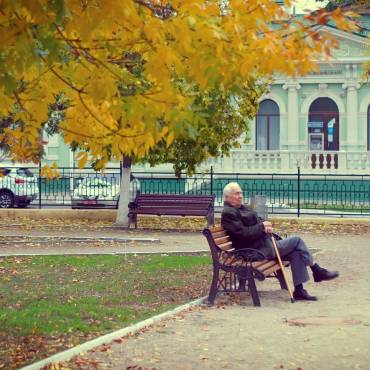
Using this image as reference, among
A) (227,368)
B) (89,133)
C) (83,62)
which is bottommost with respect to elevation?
(227,368)

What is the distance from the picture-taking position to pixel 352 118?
128 feet

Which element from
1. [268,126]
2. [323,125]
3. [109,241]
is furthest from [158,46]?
[268,126]

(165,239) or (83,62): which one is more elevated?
(83,62)

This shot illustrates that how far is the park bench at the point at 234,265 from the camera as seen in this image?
31.9ft

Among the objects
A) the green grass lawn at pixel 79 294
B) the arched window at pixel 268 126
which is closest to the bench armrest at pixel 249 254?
the green grass lawn at pixel 79 294

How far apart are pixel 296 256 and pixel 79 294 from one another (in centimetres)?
276

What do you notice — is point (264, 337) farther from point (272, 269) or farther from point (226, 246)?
point (226, 246)

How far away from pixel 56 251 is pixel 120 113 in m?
9.78

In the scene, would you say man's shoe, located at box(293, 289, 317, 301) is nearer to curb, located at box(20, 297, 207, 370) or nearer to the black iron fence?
curb, located at box(20, 297, 207, 370)

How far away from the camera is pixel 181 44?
16.6 ft

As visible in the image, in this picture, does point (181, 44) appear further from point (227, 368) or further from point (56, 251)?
point (56, 251)

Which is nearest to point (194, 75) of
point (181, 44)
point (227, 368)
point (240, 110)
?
point (181, 44)

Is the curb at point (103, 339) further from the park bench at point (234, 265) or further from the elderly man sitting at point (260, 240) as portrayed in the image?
the elderly man sitting at point (260, 240)

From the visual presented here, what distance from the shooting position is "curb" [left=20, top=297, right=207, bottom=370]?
6.54 m
